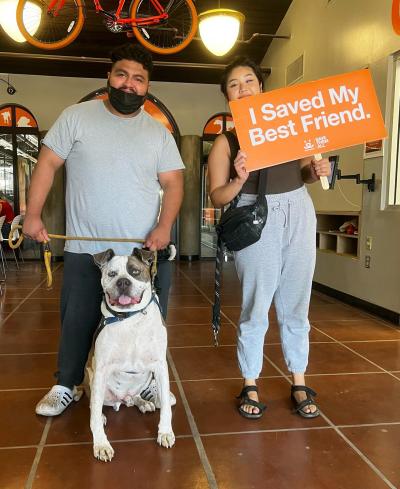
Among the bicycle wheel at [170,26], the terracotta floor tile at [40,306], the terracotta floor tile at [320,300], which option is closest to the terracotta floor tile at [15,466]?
the terracotta floor tile at [40,306]

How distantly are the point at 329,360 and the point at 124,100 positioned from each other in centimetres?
223

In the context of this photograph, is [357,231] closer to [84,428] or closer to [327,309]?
[327,309]

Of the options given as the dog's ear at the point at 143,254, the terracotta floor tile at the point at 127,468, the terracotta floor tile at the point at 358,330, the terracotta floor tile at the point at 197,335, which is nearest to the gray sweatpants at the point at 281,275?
the dog's ear at the point at 143,254

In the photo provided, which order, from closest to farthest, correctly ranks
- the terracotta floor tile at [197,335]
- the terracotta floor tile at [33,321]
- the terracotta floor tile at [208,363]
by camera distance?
the terracotta floor tile at [208,363], the terracotta floor tile at [197,335], the terracotta floor tile at [33,321]

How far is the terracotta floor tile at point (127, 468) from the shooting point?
5.76 ft

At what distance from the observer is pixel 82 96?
8906 millimetres

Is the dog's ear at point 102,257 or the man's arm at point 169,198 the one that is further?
the man's arm at point 169,198

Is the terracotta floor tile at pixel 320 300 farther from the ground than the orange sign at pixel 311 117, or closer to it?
closer to it

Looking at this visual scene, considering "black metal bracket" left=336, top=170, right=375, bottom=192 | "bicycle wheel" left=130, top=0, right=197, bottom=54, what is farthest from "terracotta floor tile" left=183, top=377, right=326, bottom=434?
"bicycle wheel" left=130, top=0, right=197, bottom=54

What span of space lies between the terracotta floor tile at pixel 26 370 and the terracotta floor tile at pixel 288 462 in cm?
125

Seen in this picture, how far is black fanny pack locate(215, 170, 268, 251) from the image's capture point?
209cm

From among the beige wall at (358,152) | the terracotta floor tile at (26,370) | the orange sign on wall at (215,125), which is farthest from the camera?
the orange sign on wall at (215,125)

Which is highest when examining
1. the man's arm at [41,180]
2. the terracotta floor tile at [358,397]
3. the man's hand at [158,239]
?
the man's arm at [41,180]

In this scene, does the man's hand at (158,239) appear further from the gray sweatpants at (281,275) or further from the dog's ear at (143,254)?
the gray sweatpants at (281,275)
